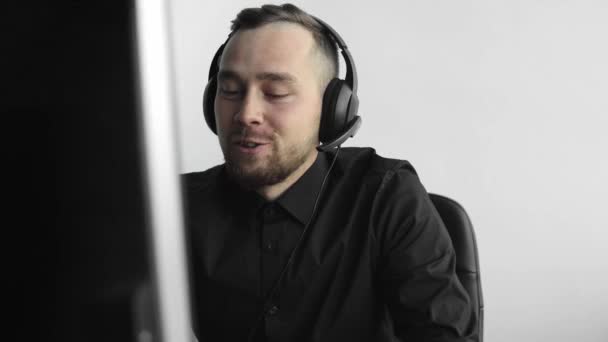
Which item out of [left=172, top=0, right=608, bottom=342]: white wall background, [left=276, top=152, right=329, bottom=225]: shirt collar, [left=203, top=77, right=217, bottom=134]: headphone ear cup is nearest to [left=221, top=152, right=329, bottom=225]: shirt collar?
[left=276, top=152, right=329, bottom=225]: shirt collar

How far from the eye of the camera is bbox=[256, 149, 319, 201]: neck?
103cm

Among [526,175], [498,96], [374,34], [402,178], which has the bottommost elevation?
[526,175]

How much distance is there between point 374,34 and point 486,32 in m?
0.34

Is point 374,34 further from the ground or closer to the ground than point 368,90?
further from the ground

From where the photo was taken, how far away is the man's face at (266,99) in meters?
0.92

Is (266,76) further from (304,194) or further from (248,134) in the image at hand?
(304,194)

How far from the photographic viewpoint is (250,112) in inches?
35.6

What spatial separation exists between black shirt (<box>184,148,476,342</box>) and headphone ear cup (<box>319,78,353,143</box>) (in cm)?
11

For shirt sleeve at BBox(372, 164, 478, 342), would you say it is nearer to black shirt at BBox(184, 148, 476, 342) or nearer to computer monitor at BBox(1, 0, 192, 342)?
black shirt at BBox(184, 148, 476, 342)

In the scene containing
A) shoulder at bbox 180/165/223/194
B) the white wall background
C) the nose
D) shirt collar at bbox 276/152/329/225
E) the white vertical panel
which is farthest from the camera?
the white wall background

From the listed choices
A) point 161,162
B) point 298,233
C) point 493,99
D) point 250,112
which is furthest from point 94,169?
point 493,99

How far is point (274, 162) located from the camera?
97cm

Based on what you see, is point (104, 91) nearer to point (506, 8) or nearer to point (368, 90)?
point (368, 90)

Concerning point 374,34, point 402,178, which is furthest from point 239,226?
point 374,34
